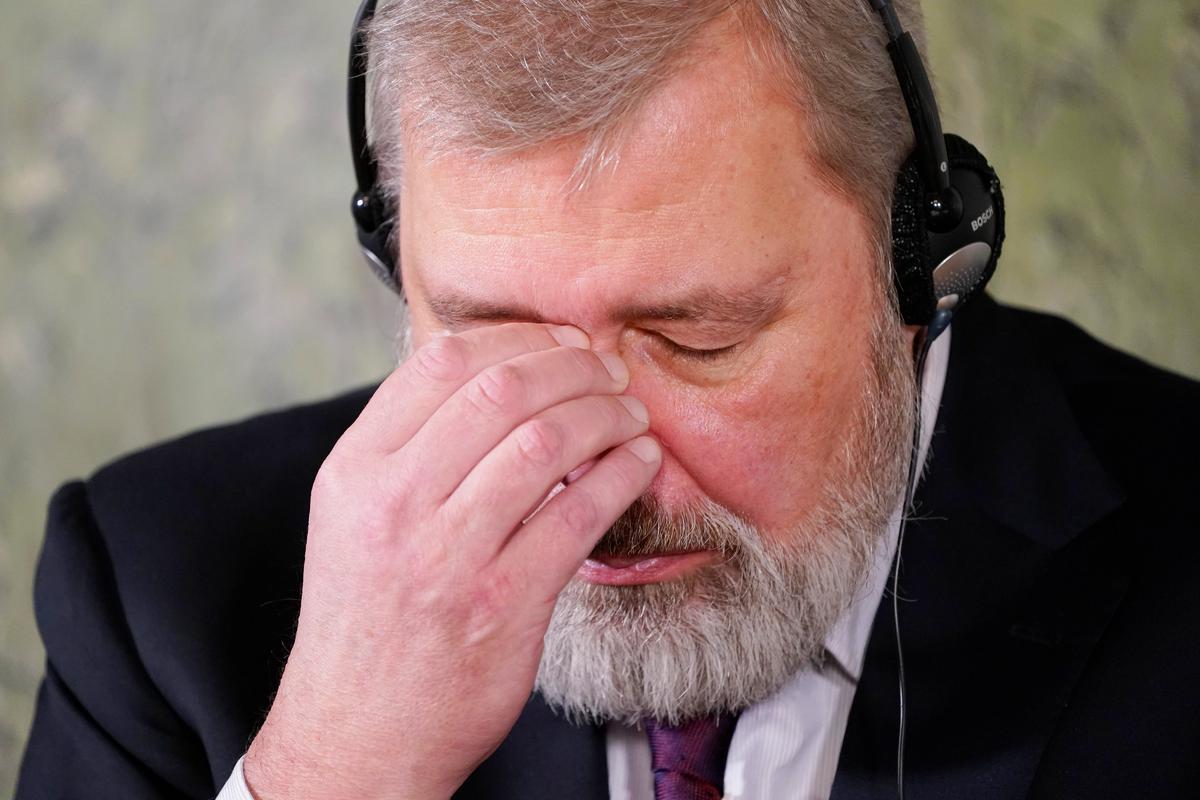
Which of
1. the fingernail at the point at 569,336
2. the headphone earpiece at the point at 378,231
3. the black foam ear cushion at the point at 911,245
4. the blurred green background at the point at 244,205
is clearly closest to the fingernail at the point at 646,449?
the fingernail at the point at 569,336

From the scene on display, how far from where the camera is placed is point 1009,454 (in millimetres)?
1603

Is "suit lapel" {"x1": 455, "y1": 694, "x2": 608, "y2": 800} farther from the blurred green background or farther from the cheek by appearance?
the blurred green background

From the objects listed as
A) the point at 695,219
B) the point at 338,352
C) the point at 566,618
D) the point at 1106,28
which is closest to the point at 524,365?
the point at 695,219

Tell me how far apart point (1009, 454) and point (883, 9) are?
59 cm

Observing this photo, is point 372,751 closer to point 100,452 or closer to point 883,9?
point 883,9

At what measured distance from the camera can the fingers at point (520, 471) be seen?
1147 millimetres

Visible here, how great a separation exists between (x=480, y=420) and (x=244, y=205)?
152 cm

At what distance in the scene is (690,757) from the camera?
60.4 inches

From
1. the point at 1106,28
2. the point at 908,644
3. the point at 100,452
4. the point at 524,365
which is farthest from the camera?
the point at 100,452

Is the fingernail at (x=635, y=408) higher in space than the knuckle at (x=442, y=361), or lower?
lower

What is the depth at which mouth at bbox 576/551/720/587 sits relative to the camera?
1381mm

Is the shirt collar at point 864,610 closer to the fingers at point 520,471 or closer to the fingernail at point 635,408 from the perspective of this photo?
the fingernail at point 635,408

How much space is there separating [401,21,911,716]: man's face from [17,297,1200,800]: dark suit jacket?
266 mm

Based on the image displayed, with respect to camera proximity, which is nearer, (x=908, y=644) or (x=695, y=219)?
(x=695, y=219)
